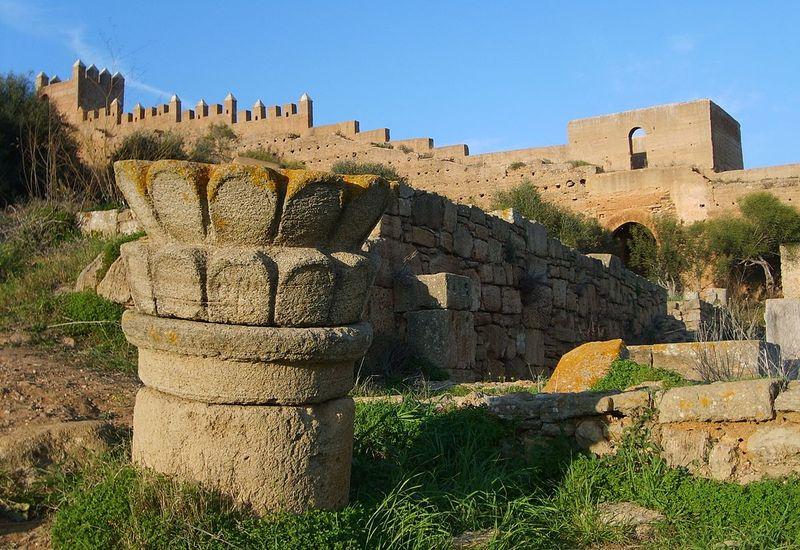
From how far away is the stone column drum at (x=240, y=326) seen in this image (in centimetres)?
286

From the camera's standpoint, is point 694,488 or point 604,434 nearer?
point 694,488

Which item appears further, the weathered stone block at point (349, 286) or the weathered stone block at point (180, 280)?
the weathered stone block at point (349, 286)

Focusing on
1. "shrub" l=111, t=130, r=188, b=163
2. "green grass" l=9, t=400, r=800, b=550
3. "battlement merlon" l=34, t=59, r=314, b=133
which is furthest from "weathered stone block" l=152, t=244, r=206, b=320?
"battlement merlon" l=34, t=59, r=314, b=133

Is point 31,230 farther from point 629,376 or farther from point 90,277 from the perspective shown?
point 629,376

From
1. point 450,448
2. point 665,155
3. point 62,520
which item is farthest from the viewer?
point 665,155

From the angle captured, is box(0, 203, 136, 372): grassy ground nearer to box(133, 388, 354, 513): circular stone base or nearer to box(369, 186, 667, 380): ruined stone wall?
box(369, 186, 667, 380): ruined stone wall

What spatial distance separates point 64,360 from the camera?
19.7ft

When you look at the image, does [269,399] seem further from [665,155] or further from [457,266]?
[665,155]

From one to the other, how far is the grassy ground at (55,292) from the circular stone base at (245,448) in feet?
11.2

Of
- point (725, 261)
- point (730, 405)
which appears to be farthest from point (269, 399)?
point (725, 261)

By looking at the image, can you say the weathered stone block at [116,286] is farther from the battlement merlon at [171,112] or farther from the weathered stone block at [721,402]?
the battlement merlon at [171,112]

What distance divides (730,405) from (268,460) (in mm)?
2564

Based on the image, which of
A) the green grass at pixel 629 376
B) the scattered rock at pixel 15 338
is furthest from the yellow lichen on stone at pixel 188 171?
the scattered rock at pixel 15 338

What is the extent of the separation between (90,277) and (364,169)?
1873cm
